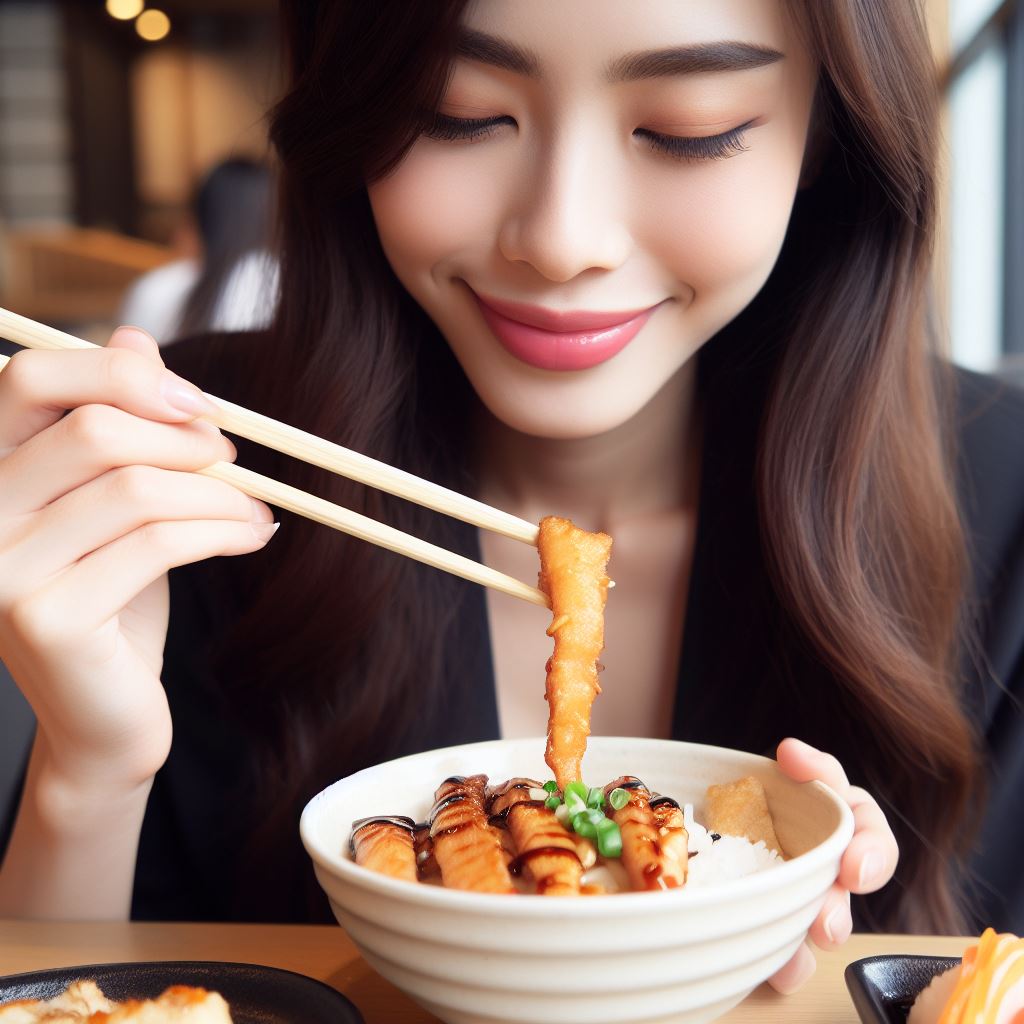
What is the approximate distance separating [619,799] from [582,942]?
9.3 inches

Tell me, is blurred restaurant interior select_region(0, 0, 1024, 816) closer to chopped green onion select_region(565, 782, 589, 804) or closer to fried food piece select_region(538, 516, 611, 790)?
fried food piece select_region(538, 516, 611, 790)

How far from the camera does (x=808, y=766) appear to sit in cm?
98

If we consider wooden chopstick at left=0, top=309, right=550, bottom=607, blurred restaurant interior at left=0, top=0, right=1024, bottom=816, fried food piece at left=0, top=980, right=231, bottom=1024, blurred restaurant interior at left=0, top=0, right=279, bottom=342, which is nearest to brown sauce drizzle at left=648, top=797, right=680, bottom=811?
wooden chopstick at left=0, top=309, right=550, bottom=607

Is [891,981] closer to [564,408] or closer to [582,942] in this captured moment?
[582,942]

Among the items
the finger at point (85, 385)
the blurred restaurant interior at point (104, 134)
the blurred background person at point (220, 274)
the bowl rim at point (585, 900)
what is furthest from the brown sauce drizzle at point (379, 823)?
the blurred restaurant interior at point (104, 134)

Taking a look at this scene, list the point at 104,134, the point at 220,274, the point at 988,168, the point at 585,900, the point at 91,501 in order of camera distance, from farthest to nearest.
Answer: the point at 104,134 < the point at 988,168 < the point at 220,274 < the point at 91,501 < the point at 585,900

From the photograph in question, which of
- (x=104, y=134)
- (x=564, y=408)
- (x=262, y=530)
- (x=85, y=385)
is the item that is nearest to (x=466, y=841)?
(x=262, y=530)

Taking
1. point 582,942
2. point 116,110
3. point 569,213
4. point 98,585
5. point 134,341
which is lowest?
point 582,942

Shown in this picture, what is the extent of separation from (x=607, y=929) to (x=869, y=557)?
1.03 meters

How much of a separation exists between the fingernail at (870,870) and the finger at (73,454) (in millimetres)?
715

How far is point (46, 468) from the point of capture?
39.9 inches

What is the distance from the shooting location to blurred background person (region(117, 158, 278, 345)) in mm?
3385

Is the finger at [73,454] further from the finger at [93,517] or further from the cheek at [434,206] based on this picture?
the cheek at [434,206]

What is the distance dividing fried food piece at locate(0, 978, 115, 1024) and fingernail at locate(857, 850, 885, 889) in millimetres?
583
